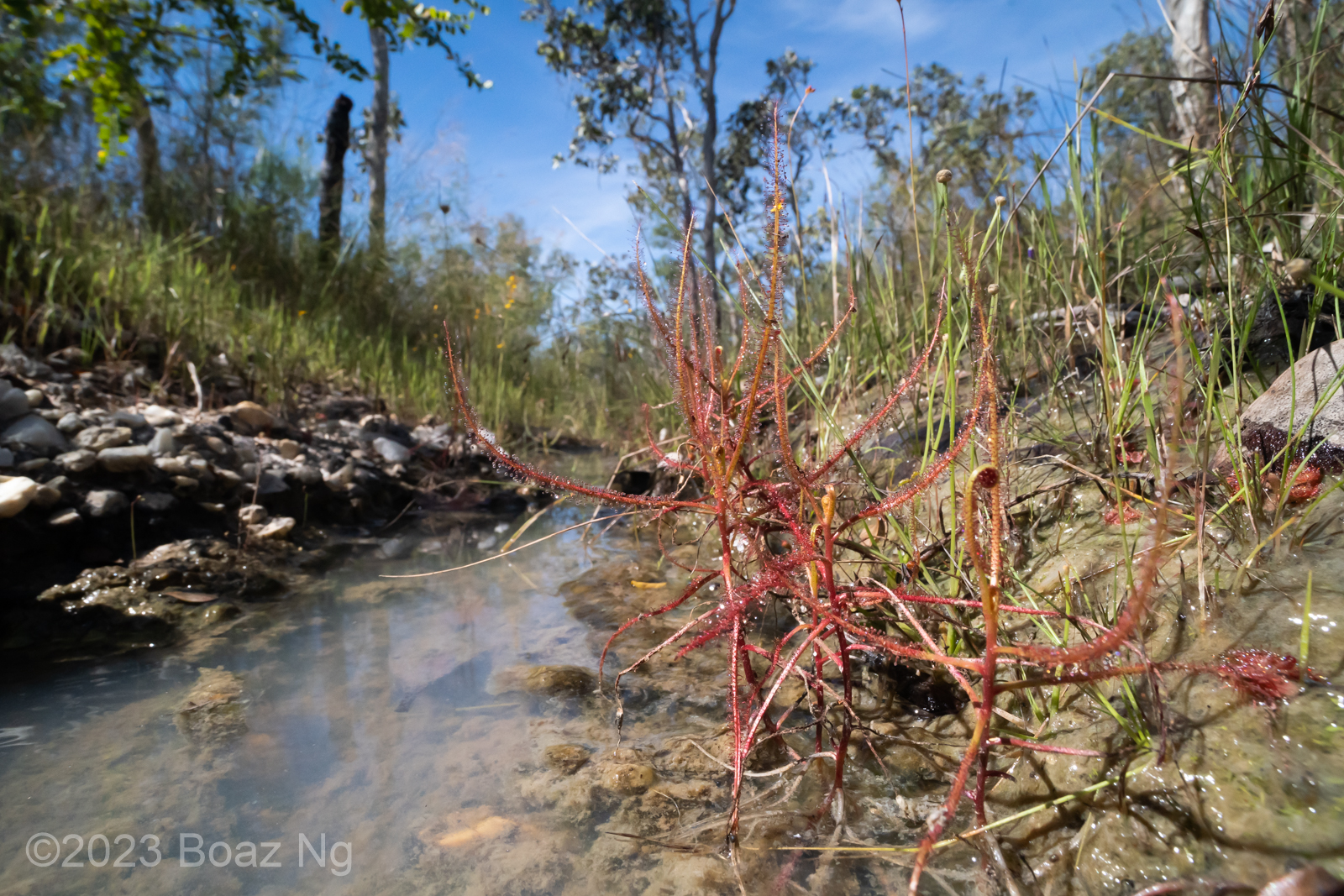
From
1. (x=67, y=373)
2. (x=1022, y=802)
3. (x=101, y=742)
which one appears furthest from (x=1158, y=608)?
(x=67, y=373)

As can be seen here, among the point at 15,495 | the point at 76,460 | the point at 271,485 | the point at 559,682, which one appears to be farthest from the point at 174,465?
the point at 559,682

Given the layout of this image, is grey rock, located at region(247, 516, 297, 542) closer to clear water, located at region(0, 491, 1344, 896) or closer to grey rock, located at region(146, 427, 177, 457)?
grey rock, located at region(146, 427, 177, 457)

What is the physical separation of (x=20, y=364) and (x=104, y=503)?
3.54ft

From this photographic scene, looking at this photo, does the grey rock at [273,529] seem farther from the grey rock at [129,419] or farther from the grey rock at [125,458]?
the grey rock at [129,419]

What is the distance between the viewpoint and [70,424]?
250cm

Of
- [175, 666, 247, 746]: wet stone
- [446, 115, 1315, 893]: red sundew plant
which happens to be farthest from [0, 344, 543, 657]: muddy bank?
[446, 115, 1315, 893]: red sundew plant

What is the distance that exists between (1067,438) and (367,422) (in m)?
4.08

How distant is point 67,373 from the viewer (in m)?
2.95

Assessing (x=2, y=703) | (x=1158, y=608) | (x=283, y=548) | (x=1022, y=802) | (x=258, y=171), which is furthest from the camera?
(x=258, y=171)

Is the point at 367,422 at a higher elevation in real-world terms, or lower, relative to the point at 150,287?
lower

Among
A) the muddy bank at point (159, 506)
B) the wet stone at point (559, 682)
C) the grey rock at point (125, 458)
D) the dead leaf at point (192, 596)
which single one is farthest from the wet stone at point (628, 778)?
the grey rock at point (125, 458)

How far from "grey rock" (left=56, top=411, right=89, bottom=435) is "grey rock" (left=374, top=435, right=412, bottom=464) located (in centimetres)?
153

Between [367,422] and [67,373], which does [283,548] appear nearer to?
[67,373]

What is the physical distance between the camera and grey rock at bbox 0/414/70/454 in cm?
232
